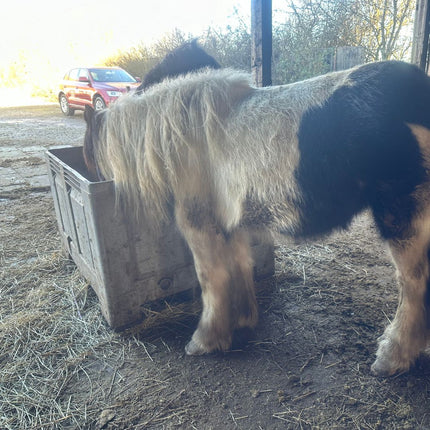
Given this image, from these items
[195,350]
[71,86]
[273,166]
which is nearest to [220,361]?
[195,350]

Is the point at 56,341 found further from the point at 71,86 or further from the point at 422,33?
the point at 71,86

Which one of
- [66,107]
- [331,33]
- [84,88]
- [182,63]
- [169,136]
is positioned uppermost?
[331,33]

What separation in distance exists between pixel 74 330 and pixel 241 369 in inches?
42.0

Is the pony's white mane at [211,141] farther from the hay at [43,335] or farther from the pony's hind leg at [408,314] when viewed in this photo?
the hay at [43,335]

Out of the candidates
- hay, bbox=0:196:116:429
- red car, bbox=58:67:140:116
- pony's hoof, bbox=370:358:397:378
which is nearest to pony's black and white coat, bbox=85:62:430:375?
pony's hoof, bbox=370:358:397:378

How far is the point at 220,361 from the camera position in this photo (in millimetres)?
1962

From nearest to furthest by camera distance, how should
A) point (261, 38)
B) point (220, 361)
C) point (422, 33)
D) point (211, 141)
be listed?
1. point (211, 141)
2. point (220, 361)
3. point (261, 38)
4. point (422, 33)

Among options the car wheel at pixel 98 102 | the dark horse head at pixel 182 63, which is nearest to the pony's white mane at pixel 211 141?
the dark horse head at pixel 182 63

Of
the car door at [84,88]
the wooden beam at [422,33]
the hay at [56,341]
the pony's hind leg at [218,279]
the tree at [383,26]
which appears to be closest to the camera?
the hay at [56,341]

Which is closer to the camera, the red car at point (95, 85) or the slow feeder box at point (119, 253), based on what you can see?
the slow feeder box at point (119, 253)

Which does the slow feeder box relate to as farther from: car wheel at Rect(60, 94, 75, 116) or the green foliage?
car wheel at Rect(60, 94, 75, 116)

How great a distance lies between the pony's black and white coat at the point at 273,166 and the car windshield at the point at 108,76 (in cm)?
956

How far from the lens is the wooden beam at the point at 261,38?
9.26 feet

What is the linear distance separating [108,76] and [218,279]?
1044 cm
